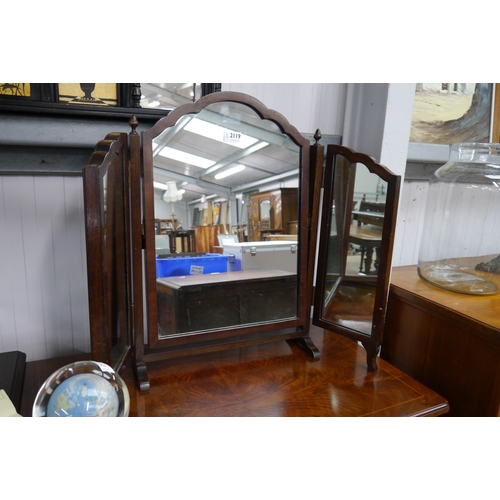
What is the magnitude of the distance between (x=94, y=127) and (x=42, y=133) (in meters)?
0.14

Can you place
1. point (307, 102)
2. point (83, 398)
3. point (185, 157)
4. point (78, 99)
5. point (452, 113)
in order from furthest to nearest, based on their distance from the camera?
1. point (452, 113)
2. point (307, 102)
3. point (78, 99)
4. point (185, 157)
5. point (83, 398)

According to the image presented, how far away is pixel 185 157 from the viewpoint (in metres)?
0.90

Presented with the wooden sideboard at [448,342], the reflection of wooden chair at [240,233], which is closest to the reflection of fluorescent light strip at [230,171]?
the reflection of wooden chair at [240,233]

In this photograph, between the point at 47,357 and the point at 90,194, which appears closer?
the point at 90,194

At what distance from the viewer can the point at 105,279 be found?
73 centimetres

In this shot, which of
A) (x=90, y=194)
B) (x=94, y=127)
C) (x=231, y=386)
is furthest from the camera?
(x=94, y=127)

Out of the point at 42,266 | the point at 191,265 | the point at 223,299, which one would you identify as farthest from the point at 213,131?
the point at 42,266

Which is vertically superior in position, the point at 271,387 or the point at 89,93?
the point at 89,93

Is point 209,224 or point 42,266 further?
point 42,266

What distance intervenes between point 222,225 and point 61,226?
516 millimetres

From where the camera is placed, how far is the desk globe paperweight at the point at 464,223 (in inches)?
49.1

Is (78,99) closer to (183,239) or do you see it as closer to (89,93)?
(89,93)
